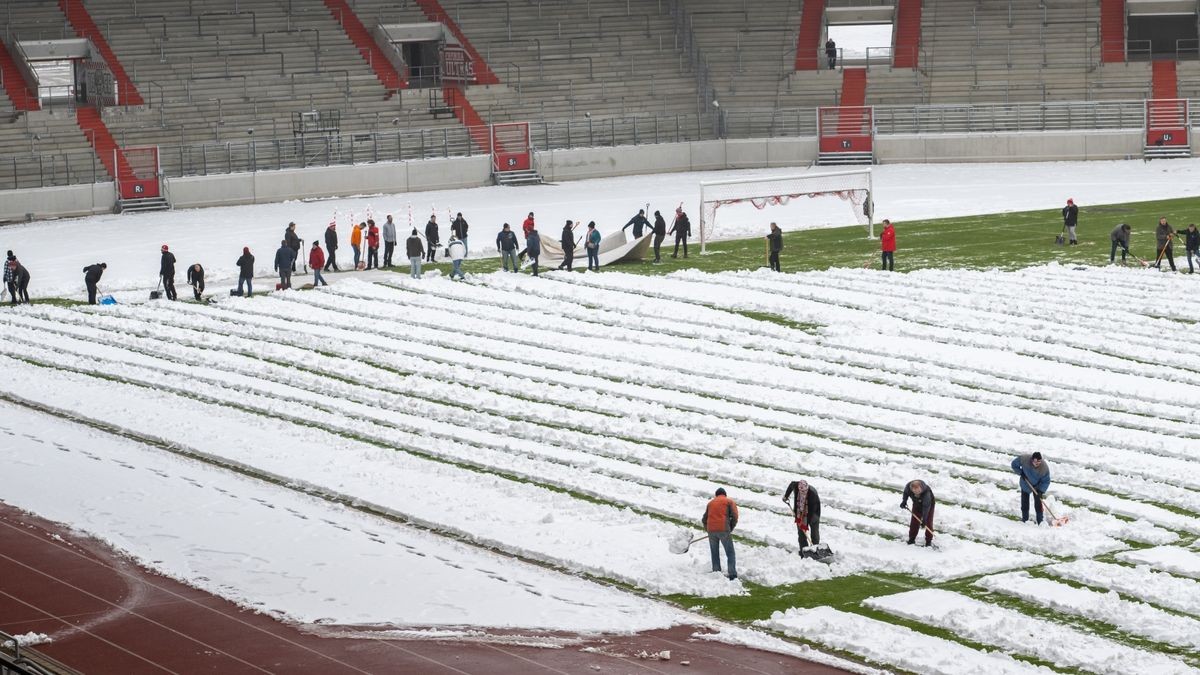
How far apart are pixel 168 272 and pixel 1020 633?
26696 millimetres

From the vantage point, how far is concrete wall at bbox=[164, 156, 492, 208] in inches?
2314

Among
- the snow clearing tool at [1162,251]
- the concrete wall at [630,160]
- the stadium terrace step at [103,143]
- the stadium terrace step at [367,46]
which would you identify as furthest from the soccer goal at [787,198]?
the stadium terrace step at [103,143]

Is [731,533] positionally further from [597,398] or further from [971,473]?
[597,398]

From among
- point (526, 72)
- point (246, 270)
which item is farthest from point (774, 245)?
point (526, 72)

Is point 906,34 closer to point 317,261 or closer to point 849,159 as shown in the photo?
point 849,159

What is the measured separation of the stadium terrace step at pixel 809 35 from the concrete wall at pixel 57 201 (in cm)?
2700

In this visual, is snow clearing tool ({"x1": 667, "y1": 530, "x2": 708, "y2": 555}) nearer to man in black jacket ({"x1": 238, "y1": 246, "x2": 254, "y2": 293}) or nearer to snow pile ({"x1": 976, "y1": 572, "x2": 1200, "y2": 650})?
snow pile ({"x1": 976, "y1": 572, "x2": 1200, "y2": 650})

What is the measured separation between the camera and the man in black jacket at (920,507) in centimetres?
2305

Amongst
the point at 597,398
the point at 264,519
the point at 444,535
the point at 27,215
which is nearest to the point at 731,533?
the point at 444,535

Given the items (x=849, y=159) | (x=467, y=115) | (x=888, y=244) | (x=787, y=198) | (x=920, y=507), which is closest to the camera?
(x=920, y=507)

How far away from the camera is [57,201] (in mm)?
56500

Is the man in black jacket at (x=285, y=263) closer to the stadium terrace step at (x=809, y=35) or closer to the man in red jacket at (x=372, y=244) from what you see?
the man in red jacket at (x=372, y=244)

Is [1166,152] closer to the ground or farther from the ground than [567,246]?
farther from the ground

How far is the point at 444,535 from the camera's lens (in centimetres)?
2462
